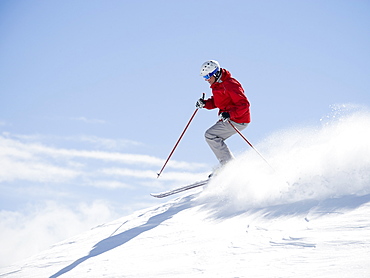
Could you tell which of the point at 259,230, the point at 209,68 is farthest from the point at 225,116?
the point at 259,230

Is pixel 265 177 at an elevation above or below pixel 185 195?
below

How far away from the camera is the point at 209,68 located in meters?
7.95

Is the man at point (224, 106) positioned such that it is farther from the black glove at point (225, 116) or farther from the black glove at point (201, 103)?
the black glove at point (201, 103)

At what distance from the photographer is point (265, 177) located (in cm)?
650

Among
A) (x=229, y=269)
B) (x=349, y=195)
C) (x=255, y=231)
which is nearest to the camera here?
(x=229, y=269)

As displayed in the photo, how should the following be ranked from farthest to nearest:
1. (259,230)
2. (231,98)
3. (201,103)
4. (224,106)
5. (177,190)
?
(177,190) → (201,103) → (224,106) → (231,98) → (259,230)

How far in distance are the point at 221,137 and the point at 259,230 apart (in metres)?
4.17

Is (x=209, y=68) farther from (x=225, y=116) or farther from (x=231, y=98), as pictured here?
(x=225, y=116)

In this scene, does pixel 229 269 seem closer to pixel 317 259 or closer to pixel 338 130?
pixel 317 259

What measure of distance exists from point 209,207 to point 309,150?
7.27ft

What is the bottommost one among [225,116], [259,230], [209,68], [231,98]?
[259,230]

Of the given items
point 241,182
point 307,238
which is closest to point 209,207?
point 241,182

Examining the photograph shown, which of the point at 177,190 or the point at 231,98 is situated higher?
the point at 231,98

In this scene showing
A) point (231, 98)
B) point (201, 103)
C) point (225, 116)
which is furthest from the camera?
point (201, 103)
